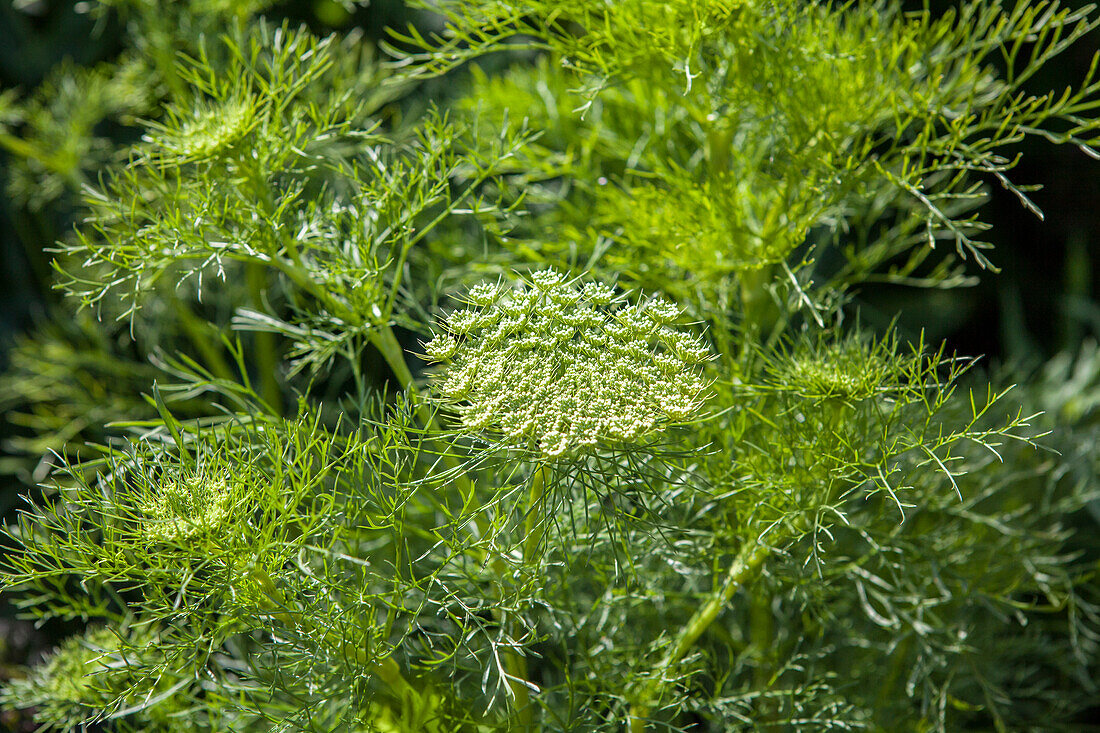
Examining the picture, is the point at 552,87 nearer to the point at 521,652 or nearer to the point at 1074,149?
the point at 521,652

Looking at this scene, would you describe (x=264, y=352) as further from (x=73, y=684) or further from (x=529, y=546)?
(x=529, y=546)

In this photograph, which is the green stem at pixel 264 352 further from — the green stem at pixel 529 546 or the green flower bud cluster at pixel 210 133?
the green stem at pixel 529 546

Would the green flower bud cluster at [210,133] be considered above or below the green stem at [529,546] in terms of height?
above

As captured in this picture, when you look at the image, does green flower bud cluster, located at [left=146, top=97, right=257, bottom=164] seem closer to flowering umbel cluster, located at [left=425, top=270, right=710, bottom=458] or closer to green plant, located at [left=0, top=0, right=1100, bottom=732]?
green plant, located at [left=0, top=0, right=1100, bottom=732]

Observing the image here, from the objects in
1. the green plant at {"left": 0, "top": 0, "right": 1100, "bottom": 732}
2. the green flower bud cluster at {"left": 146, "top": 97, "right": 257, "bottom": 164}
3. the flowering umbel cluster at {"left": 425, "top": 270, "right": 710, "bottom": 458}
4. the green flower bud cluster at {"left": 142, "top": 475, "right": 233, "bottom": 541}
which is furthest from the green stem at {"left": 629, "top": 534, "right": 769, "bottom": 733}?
the green flower bud cluster at {"left": 146, "top": 97, "right": 257, "bottom": 164}

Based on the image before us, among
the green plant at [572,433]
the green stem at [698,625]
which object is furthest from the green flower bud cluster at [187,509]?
the green stem at [698,625]

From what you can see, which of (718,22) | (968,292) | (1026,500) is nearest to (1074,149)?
(968,292)
